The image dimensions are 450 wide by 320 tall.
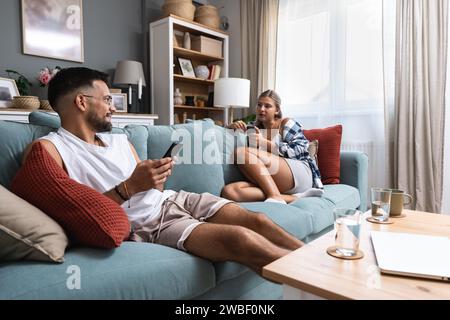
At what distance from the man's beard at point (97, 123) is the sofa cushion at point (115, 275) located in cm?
56

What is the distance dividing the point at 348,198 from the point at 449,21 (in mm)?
1773

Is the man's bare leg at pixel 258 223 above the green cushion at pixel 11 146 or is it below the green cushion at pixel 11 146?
below

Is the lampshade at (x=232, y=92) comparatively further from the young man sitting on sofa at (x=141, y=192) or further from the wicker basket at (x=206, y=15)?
the young man sitting on sofa at (x=141, y=192)

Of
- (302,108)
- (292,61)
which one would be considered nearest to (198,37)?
(292,61)

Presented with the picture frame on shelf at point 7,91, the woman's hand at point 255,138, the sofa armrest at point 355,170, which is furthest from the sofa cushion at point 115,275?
the picture frame on shelf at point 7,91

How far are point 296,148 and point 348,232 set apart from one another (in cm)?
131

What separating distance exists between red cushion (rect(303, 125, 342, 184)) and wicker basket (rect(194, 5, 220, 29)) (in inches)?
85.6

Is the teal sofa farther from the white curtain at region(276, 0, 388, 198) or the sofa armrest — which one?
the white curtain at region(276, 0, 388, 198)

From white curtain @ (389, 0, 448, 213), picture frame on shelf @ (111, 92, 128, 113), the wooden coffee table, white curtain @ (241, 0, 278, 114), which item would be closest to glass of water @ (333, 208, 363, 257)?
the wooden coffee table

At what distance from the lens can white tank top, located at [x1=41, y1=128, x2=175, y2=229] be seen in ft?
3.83

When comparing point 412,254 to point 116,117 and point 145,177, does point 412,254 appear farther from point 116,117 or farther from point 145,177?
point 116,117

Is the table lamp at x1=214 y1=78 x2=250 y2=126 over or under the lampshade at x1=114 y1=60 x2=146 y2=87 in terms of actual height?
under

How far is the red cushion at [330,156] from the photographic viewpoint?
2314mm
